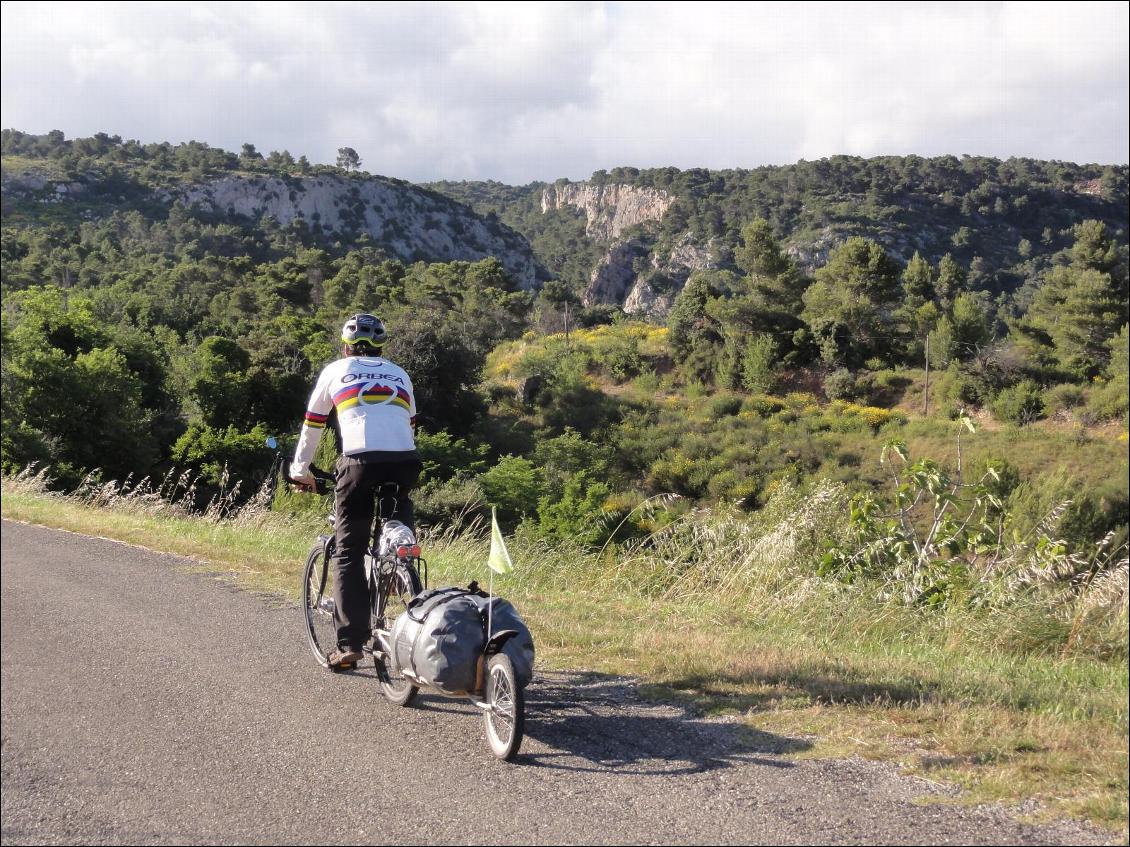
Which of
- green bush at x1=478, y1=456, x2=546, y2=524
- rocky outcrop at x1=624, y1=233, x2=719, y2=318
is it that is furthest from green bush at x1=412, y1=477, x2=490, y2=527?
rocky outcrop at x1=624, y1=233, x2=719, y2=318

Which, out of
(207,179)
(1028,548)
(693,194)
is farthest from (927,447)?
(693,194)

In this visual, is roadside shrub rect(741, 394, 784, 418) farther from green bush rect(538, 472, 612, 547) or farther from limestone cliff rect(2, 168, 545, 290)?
limestone cliff rect(2, 168, 545, 290)

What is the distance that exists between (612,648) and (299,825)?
102 inches

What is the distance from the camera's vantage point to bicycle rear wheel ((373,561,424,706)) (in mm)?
4449

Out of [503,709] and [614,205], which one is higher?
[614,205]

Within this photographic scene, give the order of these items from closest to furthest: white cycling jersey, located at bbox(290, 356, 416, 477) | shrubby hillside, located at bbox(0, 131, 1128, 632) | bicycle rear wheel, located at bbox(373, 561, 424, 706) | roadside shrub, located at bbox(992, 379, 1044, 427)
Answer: bicycle rear wheel, located at bbox(373, 561, 424, 706)
white cycling jersey, located at bbox(290, 356, 416, 477)
shrubby hillside, located at bbox(0, 131, 1128, 632)
roadside shrub, located at bbox(992, 379, 1044, 427)

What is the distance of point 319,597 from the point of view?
212 inches

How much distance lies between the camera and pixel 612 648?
5449 mm

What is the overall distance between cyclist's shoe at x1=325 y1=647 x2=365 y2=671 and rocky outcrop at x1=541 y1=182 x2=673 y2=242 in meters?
150

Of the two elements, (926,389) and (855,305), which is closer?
(926,389)

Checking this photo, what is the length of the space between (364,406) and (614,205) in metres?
172

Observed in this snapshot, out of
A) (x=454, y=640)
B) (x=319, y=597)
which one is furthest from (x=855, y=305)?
(x=454, y=640)

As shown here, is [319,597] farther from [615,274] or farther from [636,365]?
[615,274]

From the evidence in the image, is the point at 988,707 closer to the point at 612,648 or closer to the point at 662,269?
the point at 612,648
